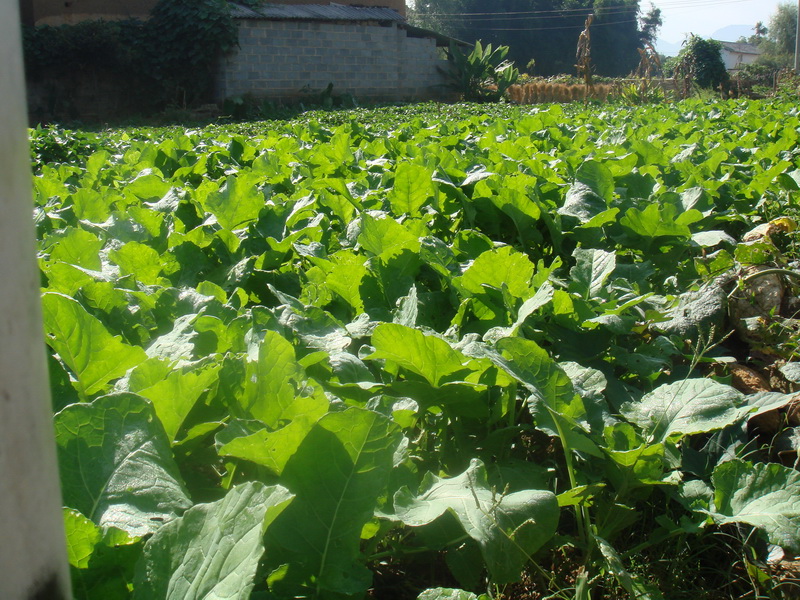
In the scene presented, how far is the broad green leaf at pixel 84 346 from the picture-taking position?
4.33 feet

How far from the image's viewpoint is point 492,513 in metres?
1.26

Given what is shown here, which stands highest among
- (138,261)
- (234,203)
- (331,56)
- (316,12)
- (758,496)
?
(316,12)

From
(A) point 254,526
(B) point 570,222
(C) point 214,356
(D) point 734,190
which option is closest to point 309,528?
(A) point 254,526

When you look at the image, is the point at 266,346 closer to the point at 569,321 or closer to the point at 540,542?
the point at 540,542

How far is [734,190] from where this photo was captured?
376 cm

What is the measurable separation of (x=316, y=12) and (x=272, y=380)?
29273mm

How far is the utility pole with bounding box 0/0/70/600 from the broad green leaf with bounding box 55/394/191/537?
0.64m

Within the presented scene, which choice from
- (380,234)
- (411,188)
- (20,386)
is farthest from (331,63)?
(20,386)

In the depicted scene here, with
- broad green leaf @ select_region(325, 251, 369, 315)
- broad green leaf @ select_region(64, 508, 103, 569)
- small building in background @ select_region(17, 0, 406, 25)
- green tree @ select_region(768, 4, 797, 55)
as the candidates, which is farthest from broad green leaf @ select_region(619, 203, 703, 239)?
green tree @ select_region(768, 4, 797, 55)

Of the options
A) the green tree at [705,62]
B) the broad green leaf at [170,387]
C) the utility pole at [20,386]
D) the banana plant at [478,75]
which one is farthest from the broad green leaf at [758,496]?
the green tree at [705,62]

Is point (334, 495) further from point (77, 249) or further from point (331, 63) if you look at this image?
point (331, 63)

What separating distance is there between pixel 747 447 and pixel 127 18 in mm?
28179

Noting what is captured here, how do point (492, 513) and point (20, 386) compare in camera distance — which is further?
point (492, 513)

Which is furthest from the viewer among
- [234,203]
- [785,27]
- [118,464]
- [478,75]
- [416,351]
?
[785,27]
